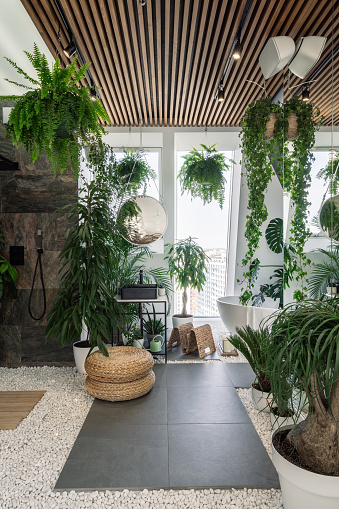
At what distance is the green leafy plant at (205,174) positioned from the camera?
496 centimetres

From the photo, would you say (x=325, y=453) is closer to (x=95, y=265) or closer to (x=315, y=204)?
(x=315, y=204)

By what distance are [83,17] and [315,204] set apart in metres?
2.46

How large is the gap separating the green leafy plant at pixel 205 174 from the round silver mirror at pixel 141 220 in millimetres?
1164

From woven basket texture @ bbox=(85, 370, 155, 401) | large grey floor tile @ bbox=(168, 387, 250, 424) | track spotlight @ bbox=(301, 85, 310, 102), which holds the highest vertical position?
track spotlight @ bbox=(301, 85, 310, 102)

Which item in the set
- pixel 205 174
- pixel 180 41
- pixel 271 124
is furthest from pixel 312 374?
pixel 205 174

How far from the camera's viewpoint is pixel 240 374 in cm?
344

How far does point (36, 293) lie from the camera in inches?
144

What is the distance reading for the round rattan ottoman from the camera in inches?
110

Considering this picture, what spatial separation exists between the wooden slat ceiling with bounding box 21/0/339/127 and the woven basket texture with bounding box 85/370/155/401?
2.63 m

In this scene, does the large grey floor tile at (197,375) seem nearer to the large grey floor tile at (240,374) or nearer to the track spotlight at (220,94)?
the large grey floor tile at (240,374)

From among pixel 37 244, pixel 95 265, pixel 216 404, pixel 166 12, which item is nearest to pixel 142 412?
pixel 216 404

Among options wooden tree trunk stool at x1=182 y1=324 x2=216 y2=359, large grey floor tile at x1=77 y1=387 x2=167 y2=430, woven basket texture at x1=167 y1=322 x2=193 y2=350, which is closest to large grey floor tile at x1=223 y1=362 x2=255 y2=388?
wooden tree trunk stool at x1=182 y1=324 x2=216 y2=359

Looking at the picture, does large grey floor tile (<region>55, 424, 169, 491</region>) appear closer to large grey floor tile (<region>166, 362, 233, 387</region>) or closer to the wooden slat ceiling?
large grey floor tile (<region>166, 362, 233, 387</region>)

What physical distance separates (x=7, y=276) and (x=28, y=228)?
556 millimetres
